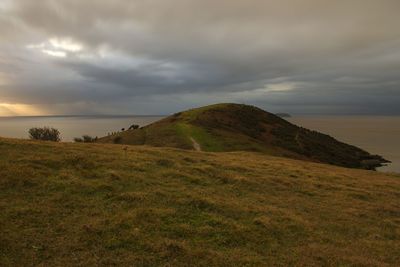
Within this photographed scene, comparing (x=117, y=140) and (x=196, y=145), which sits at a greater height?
(x=117, y=140)

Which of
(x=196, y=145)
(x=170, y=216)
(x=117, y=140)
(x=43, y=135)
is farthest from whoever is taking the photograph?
(x=43, y=135)

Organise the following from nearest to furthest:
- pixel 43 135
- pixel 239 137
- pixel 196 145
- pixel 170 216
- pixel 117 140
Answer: pixel 170 216
pixel 196 145
pixel 117 140
pixel 239 137
pixel 43 135

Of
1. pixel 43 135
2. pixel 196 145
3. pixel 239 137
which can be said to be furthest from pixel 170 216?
pixel 43 135

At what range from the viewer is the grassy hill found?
5772 centimetres

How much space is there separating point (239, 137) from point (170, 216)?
169 feet

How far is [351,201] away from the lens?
20875mm

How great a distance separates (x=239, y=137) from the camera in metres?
65.4

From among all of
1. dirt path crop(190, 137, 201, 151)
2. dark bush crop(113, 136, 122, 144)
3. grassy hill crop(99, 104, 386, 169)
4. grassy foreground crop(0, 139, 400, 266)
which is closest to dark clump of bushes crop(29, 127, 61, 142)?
grassy hill crop(99, 104, 386, 169)

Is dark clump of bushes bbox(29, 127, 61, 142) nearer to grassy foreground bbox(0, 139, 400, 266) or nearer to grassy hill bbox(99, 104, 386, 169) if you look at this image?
grassy hill bbox(99, 104, 386, 169)

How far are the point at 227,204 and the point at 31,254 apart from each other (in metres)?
8.34

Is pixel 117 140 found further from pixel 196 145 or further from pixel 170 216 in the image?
pixel 170 216

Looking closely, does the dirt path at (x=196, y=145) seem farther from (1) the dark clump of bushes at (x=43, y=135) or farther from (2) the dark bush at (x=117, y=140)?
(1) the dark clump of bushes at (x=43, y=135)

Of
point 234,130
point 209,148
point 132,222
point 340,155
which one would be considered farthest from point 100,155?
point 340,155

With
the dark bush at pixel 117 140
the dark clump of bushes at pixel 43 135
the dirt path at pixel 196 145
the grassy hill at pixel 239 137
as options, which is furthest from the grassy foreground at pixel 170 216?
the dark clump of bushes at pixel 43 135
